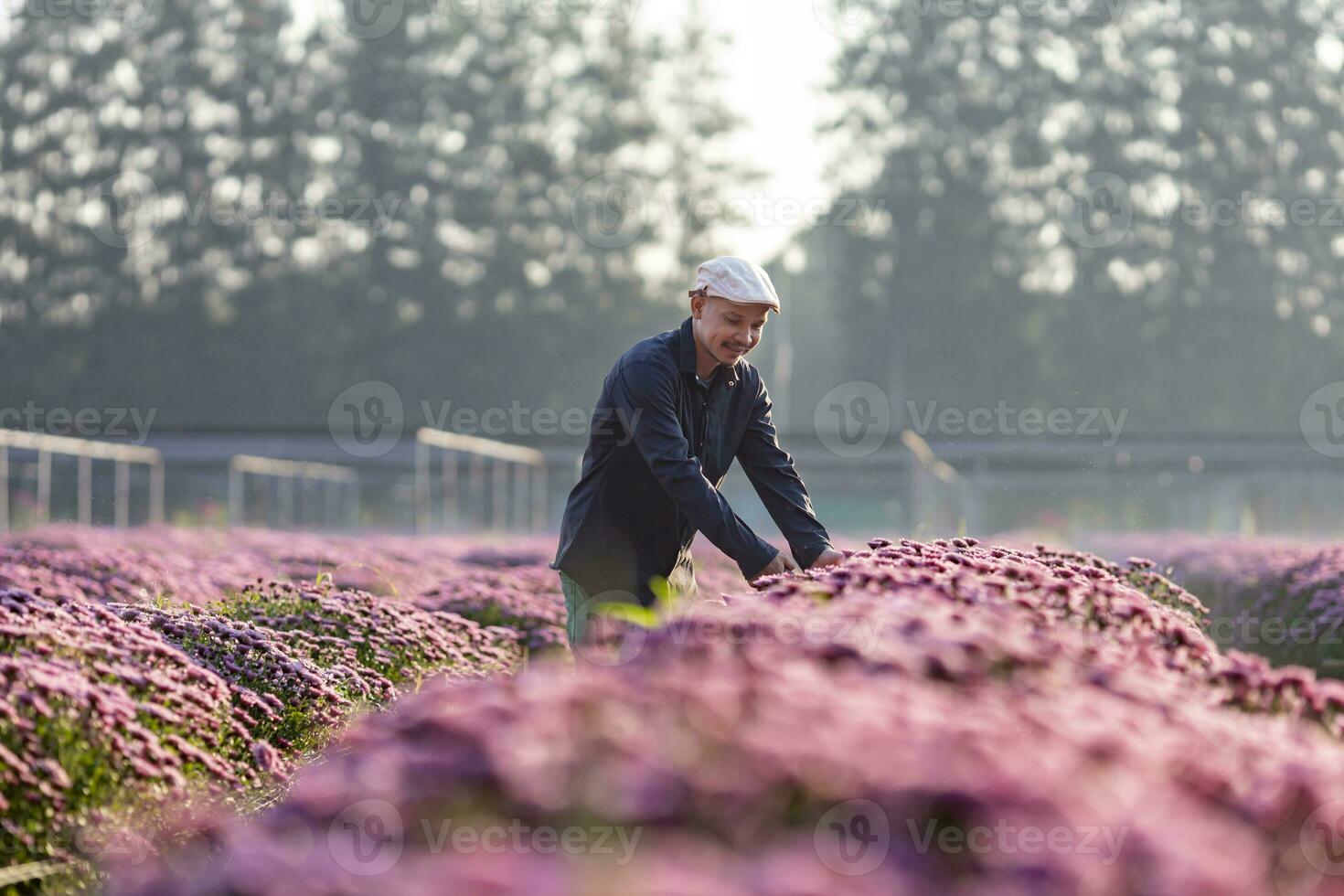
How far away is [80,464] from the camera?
1062 inches

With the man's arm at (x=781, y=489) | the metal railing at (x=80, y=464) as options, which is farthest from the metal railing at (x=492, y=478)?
the man's arm at (x=781, y=489)

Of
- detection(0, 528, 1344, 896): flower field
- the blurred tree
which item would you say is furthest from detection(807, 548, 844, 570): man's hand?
the blurred tree

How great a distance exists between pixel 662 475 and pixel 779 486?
843 mm

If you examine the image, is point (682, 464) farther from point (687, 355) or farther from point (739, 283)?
point (739, 283)

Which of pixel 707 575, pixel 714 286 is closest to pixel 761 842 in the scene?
pixel 714 286

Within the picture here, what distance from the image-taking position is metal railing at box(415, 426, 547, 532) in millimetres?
25594

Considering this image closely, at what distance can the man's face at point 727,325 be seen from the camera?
565 cm

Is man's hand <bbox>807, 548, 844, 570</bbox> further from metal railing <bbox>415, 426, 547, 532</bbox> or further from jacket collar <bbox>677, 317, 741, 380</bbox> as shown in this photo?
metal railing <bbox>415, 426, 547, 532</bbox>

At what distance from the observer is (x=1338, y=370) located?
5072cm

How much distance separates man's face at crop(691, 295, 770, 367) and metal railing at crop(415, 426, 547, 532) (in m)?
17.5

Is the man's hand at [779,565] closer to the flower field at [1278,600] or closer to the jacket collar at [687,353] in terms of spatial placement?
the jacket collar at [687,353]

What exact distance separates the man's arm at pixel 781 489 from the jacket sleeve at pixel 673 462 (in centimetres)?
28

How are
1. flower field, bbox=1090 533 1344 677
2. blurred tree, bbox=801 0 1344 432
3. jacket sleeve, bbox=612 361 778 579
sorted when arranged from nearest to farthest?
jacket sleeve, bbox=612 361 778 579
flower field, bbox=1090 533 1344 677
blurred tree, bbox=801 0 1344 432

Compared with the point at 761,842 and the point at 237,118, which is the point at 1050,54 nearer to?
the point at 237,118
